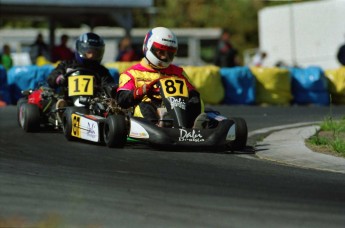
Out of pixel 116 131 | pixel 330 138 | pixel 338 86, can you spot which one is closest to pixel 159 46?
pixel 116 131

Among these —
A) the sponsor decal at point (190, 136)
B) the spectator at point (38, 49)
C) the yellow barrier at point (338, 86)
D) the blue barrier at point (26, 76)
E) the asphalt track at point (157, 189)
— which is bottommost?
the yellow barrier at point (338, 86)

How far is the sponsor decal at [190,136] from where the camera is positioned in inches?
399

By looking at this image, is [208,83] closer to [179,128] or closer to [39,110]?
[39,110]

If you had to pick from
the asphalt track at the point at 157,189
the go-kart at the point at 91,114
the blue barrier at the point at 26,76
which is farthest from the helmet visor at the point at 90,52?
the blue barrier at the point at 26,76

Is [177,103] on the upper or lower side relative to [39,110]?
upper

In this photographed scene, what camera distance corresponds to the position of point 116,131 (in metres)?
10.4

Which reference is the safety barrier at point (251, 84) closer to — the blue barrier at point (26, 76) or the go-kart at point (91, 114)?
the blue barrier at point (26, 76)

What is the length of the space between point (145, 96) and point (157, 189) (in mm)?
3629

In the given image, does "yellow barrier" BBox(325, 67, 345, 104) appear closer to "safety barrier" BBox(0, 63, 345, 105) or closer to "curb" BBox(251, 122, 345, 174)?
"safety barrier" BBox(0, 63, 345, 105)

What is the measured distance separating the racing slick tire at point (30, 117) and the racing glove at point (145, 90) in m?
2.32

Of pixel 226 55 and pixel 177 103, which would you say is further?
pixel 226 55

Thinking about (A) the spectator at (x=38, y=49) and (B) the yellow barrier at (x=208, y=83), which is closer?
(B) the yellow barrier at (x=208, y=83)

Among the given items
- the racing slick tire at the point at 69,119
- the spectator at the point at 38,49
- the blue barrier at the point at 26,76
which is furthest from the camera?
the spectator at the point at 38,49

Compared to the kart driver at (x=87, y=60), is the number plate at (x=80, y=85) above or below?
below
